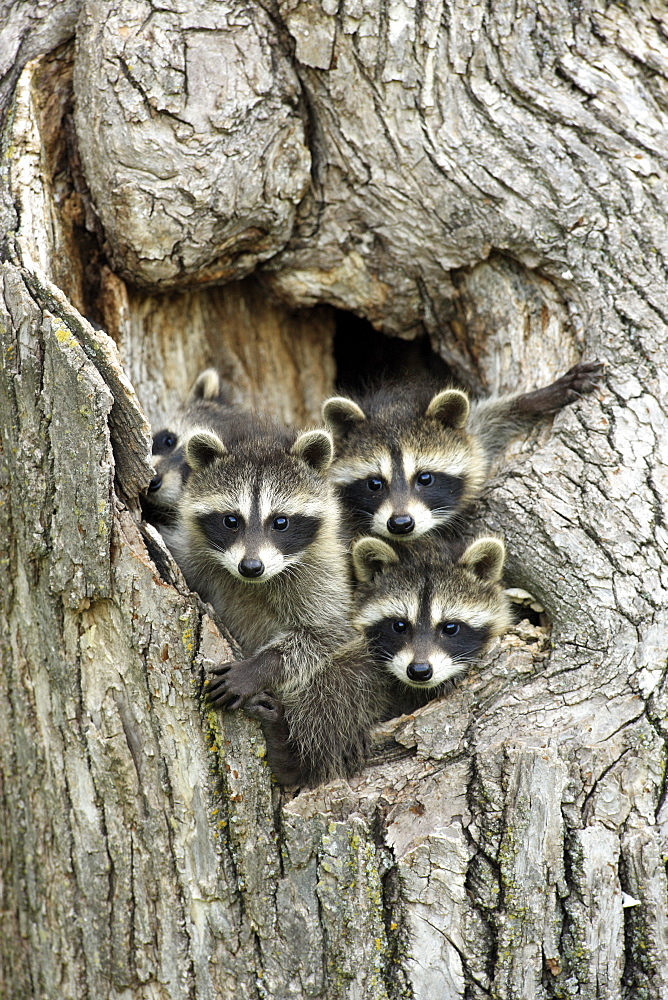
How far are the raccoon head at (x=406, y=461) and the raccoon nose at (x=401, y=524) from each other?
0.24 feet

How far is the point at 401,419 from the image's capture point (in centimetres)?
386

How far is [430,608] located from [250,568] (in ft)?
2.43

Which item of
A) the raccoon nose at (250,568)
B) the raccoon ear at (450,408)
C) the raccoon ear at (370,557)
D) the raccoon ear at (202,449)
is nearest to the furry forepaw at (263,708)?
the raccoon nose at (250,568)

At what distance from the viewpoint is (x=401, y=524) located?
11.3 ft

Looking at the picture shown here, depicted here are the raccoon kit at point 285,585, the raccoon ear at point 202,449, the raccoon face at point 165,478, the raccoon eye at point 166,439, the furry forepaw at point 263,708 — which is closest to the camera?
the furry forepaw at point 263,708

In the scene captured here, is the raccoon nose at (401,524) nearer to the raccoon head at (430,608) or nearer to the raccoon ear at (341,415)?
the raccoon head at (430,608)

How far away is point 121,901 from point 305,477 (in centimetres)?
162

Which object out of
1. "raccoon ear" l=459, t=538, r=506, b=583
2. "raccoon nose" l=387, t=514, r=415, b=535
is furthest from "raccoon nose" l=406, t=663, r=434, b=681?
"raccoon nose" l=387, t=514, r=415, b=535

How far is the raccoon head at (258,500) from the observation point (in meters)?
3.24

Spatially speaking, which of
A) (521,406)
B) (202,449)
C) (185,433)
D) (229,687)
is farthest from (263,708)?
(521,406)

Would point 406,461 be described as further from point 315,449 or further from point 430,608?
point 430,608

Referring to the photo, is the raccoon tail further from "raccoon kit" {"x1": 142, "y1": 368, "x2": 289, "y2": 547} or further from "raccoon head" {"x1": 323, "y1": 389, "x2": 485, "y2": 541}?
"raccoon kit" {"x1": 142, "y1": 368, "x2": 289, "y2": 547}

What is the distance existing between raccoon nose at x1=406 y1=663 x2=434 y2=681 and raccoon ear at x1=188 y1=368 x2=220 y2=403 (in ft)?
5.28

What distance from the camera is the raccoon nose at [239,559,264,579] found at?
304cm
